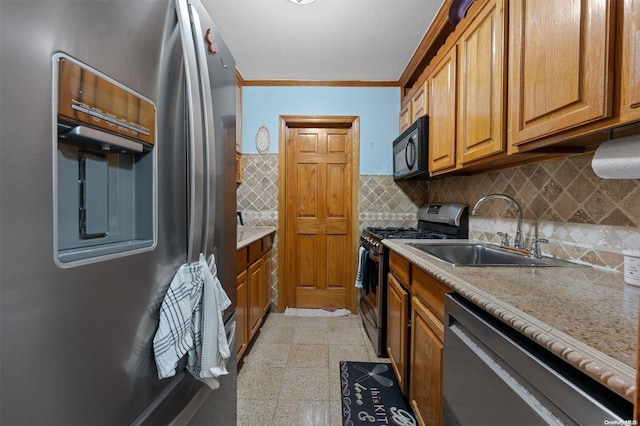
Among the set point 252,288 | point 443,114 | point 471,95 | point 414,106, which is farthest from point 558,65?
point 252,288

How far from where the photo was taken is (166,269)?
0.65 metres

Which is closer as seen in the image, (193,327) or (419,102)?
(193,327)

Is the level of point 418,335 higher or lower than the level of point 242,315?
higher

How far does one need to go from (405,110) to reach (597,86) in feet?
6.81

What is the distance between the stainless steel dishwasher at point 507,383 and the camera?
0.48m

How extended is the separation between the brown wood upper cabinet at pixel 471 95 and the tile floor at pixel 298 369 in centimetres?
163

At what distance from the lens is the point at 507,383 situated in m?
0.66

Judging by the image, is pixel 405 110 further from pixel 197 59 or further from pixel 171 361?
pixel 171 361

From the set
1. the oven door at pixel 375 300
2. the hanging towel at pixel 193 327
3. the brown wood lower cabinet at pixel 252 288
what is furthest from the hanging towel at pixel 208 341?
the oven door at pixel 375 300

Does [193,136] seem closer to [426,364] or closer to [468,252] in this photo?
[426,364]

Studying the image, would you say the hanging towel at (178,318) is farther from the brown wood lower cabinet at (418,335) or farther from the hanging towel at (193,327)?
the brown wood lower cabinet at (418,335)

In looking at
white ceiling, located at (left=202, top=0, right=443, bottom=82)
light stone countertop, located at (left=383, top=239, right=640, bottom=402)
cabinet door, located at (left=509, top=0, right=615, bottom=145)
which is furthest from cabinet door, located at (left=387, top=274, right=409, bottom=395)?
white ceiling, located at (left=202, top=0, right=443, bottom=82)

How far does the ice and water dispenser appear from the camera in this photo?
0.44 meters

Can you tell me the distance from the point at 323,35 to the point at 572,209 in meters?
2.02
